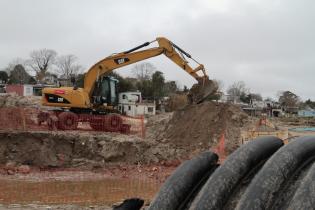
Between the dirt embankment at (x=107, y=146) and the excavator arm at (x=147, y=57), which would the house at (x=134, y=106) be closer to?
the excavator arm at (x=147, y=57)

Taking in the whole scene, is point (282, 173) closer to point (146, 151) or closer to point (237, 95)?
point (146, 151)

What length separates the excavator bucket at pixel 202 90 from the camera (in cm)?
2284

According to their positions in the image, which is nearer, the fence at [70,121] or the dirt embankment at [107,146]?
the dirt embankment at [107,146]

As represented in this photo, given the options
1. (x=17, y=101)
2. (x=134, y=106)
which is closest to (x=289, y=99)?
(x=134, y=106)

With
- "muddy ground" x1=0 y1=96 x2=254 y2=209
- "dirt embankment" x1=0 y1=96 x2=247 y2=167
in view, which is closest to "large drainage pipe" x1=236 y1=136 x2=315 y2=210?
"muddy ground" x1=0 y1=96 x2=254 y2=209

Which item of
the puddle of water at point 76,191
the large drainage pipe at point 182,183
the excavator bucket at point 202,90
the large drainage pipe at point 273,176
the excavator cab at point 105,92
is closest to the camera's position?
the large drainage pipe at point 273,176

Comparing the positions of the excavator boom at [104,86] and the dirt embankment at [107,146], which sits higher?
the excavator boom at [104,86]

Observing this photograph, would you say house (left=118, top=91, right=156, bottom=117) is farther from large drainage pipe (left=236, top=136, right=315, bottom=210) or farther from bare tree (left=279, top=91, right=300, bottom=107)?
large drainage pipe (left=236, top=136, right=315, bottom=210)

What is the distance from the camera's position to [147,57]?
24.7 metres

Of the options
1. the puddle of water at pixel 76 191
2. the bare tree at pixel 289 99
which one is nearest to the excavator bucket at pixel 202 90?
the puddle of water at pixel 76 191

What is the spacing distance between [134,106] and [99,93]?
3766cm

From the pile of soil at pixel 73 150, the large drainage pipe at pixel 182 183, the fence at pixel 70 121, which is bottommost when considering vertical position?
the pile of soil at pixel 73 150

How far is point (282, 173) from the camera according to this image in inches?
76.8

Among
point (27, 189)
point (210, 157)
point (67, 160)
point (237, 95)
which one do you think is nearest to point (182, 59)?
point (67, 160)
